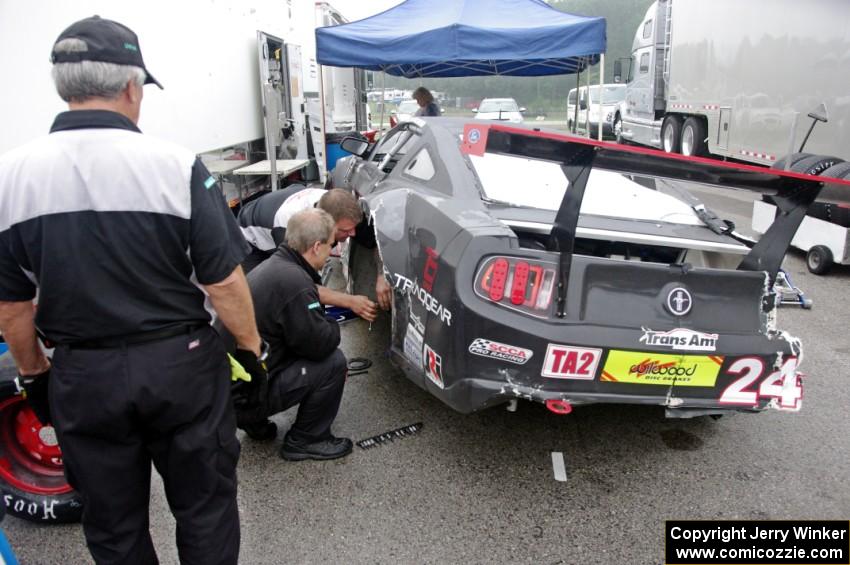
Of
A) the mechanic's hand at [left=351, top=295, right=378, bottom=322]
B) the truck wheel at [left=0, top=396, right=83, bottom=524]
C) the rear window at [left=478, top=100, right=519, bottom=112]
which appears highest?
the rear window at [left=478, top=100, right=519, bottom=112]

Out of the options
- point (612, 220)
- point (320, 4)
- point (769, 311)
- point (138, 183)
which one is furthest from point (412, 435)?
point (320, 4)

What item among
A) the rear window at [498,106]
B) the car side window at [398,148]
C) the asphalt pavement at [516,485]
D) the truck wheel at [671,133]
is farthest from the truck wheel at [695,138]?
the asphalt pavement at [516,485]

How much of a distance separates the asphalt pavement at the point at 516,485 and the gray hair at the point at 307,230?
3.28 feet

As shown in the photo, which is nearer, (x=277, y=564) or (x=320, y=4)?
(x=277, y=564)

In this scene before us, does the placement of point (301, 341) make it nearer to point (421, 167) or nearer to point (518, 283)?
point (518, 283)

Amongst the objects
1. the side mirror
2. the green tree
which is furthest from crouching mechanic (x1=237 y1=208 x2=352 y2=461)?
the green tree

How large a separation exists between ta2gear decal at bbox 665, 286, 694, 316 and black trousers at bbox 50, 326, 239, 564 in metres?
1.68

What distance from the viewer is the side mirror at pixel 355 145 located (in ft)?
17.6

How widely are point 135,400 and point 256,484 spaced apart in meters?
1.28

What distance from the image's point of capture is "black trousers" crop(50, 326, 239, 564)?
5.45ft

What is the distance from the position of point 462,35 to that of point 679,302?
6.35 metres

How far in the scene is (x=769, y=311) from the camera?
262 cm

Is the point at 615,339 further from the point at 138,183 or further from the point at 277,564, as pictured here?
the point at 138,183

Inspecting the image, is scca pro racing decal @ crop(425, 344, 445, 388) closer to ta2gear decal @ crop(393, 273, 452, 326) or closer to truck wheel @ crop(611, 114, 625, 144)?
ta2gear decal @ crop(393, 273, 452, 326)
